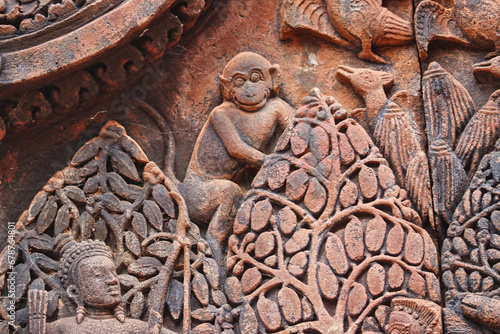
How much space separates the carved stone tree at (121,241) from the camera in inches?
202

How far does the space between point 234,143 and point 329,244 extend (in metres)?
0.81

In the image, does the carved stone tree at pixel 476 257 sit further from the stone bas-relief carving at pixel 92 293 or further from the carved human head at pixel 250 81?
the stone bas-relief carving at pixel 92 293

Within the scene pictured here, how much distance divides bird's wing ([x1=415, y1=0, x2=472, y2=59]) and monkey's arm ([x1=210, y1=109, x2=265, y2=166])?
114cm

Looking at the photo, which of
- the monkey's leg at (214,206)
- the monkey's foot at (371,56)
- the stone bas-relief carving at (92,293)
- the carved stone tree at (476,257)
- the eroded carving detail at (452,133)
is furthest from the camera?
the monkey's foot at (371,56)

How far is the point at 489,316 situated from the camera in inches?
189

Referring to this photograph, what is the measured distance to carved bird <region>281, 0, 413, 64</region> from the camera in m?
5.64

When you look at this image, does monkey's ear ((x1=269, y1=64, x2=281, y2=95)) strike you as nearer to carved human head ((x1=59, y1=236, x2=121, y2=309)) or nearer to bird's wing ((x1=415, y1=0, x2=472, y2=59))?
bird's wing ((x1=415, y1=0, x2=472, y2=59))

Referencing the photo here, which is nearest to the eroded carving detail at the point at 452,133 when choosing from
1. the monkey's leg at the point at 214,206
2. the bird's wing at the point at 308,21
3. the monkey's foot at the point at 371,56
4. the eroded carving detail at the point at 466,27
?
the eroded carving detail at the point at 466,27

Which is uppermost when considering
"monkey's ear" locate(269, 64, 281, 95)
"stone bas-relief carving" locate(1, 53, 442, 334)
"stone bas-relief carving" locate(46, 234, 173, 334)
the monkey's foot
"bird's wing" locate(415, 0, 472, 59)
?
"bird's wing" locate(415, 0, 472, 59)

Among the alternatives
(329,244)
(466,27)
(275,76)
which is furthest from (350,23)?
(329,244)

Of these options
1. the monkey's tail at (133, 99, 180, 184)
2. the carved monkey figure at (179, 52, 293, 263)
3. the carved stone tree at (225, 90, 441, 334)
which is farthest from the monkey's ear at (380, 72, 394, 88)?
the monkey's tail at (133, 99, 180, 184)

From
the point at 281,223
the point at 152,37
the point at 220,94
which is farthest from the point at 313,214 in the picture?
the point at 152,37

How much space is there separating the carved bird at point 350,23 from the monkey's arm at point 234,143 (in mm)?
711

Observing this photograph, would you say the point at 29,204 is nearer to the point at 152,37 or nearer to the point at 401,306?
the point at 152,37
